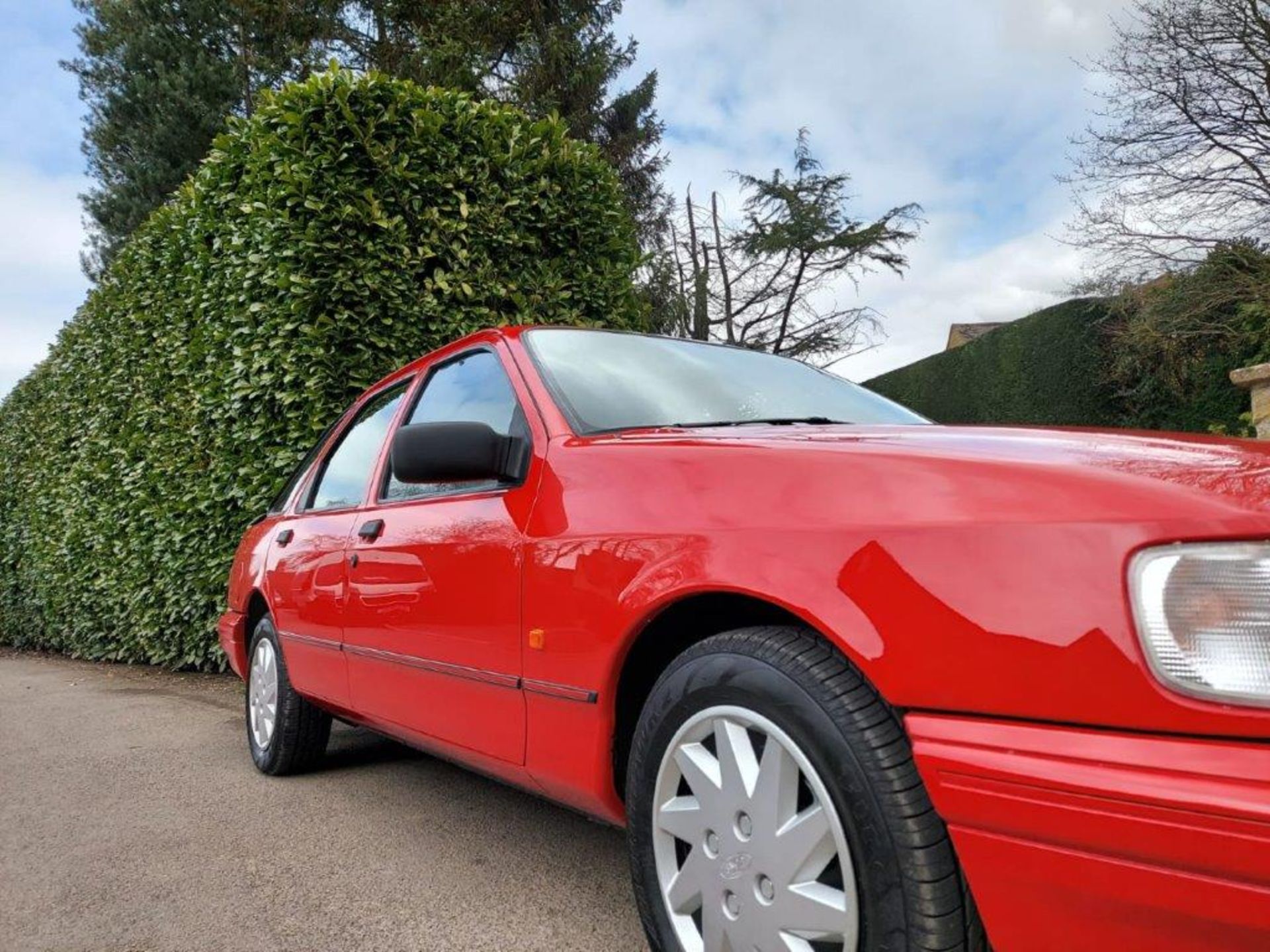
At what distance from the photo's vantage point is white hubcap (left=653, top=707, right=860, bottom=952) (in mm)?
1439

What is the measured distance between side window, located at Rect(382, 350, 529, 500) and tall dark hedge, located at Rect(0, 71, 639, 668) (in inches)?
93.6

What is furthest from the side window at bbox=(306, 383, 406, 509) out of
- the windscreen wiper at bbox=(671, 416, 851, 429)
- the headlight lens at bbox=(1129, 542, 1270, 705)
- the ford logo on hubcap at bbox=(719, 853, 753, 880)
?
the headlight lens at bbox=(1129, 542, 1270, 705)

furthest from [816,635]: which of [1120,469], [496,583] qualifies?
[496,583]

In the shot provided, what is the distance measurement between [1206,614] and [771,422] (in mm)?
1311

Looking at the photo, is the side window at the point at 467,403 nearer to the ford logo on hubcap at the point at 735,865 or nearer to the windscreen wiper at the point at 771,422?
the windscreen wiper at the point at 771,422

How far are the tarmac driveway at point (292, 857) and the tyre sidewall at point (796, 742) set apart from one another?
0.49 m

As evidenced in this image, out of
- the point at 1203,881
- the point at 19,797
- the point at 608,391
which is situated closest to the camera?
the point at 1203,881

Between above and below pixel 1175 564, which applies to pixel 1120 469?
above

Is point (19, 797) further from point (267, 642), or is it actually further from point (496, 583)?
point (496, 583)

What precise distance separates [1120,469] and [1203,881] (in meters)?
0.55

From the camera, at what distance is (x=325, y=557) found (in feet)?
10.8

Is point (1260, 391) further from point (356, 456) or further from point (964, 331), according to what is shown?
point (964, 331)

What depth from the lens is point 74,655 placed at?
28.9 feet

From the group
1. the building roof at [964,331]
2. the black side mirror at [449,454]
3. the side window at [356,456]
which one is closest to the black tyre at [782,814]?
the black side mirror at [449,454]
